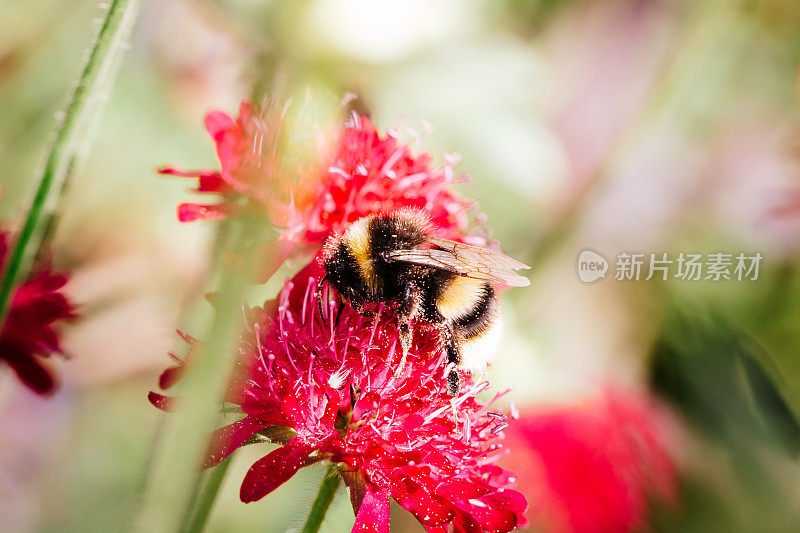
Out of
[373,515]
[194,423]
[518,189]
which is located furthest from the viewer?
[518,189]

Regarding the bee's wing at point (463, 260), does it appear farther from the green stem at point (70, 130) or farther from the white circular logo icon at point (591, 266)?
the white circular logo icon at point (591, 266)

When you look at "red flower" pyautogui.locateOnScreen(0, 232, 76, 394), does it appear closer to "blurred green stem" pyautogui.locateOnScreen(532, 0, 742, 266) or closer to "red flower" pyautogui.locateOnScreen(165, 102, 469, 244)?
"red flower" pyautogui.locateOnScreen(165, 102, 469, 244)

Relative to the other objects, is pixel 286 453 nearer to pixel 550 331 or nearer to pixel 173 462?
pixel 173 462

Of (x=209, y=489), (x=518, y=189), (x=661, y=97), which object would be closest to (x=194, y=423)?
(x=209, y=489)

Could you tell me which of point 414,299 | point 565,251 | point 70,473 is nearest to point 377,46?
point 414,299

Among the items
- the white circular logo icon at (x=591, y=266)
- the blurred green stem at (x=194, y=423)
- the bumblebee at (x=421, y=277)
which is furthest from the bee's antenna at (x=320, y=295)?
the white circular logo icon at (x=591, y=266)

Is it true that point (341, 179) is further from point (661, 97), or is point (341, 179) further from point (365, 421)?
point (661, 97)
